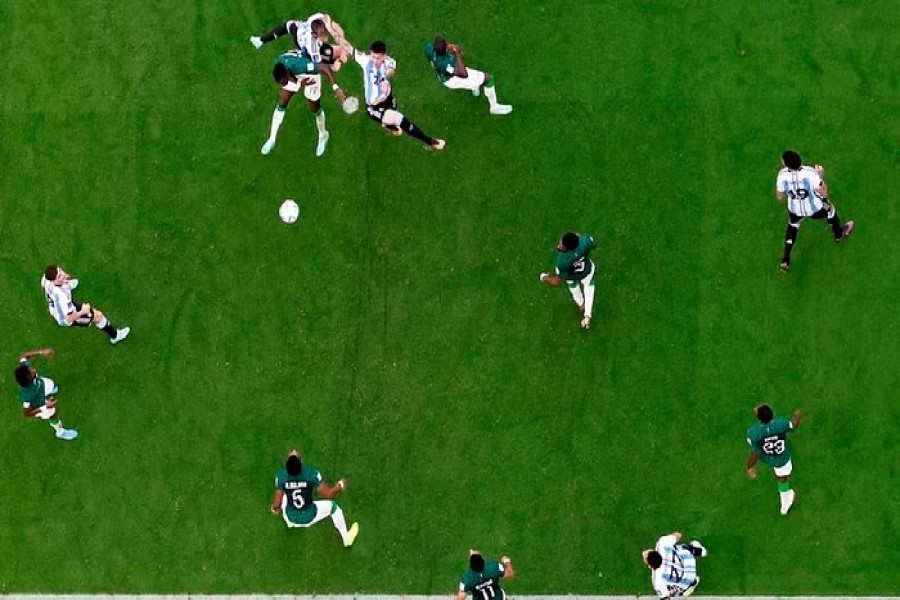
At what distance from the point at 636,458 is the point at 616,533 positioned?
3.21ft

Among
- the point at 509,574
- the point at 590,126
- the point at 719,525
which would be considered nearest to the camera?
the point at 509,574

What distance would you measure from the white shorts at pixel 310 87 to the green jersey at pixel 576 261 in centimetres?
374

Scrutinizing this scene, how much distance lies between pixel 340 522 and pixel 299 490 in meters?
0.97

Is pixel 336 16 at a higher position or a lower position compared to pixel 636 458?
higher

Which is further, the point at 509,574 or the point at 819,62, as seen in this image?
the point at 819,62

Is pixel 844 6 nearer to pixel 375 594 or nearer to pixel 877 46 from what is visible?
pixel 877 46

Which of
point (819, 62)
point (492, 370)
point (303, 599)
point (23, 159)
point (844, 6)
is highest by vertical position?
point (844, 6)

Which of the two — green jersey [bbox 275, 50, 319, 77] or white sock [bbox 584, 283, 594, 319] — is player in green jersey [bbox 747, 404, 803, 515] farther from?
green jersey [bbox 275, 50, 319, 77]

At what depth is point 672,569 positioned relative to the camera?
10414mm

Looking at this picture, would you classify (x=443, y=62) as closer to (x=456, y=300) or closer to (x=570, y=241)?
(x=570, y=241)

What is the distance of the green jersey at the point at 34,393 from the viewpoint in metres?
11.1

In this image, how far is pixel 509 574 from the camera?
10484mm

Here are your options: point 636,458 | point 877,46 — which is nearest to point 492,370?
point 636,458

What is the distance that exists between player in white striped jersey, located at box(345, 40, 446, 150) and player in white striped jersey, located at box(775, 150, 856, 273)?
4.46m
